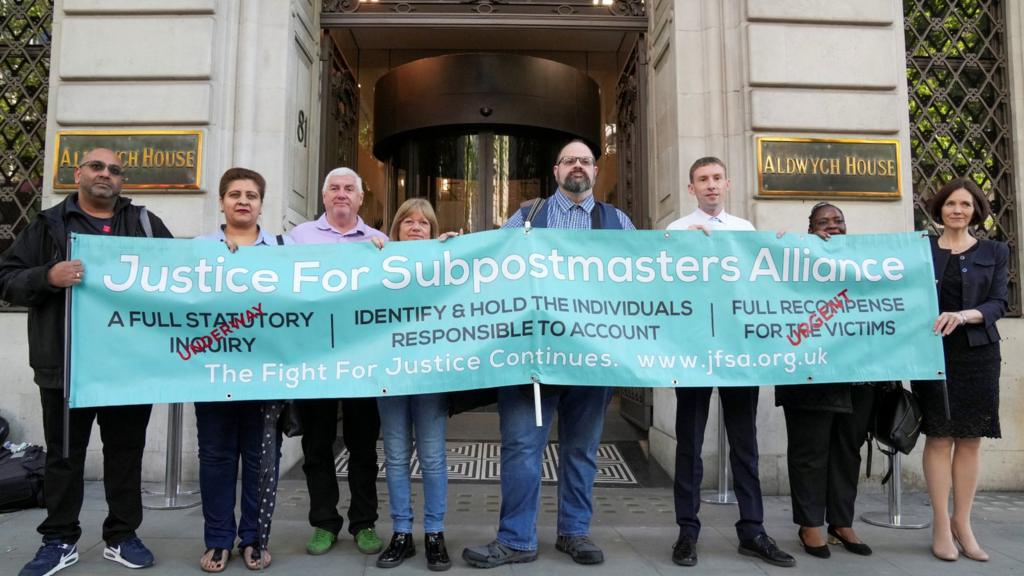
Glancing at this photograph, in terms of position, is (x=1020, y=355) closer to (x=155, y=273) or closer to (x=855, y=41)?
(x=855, y=41)

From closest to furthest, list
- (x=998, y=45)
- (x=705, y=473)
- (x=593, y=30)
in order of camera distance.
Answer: (x=705, y=473) < (x=998, y=45) < (x=593, y=30)

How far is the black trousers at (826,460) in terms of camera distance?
13.5 ft

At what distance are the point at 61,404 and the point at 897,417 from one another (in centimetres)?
481

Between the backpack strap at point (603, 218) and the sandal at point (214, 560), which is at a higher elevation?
the backpack strap at point (603, 218)

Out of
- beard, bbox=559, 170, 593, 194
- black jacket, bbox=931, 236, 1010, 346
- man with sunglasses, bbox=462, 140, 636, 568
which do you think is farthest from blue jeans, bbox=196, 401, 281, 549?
black jacket, bbox=931, 236, 1010, 346

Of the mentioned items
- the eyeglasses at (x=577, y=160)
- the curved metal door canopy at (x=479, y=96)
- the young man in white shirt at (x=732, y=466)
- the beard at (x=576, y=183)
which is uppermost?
the curved metal door canopy at (x=479, y=96)

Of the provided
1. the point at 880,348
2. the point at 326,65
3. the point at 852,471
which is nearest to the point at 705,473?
the point at 852,471

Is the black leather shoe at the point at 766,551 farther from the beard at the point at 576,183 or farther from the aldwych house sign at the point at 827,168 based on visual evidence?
the aldwych house sign at the point at 827,168

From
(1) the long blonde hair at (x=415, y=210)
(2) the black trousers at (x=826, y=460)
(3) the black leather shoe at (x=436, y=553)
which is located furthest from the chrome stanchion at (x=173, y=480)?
(2) the black trousers at (x=826, y=460)

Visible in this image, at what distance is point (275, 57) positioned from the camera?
21.0 feet

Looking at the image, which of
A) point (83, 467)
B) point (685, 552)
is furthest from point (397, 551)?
point (83, 467)

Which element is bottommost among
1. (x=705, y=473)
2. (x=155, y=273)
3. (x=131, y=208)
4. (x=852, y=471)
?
(x=705, y=473)

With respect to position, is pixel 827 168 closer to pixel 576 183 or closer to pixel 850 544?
pixel 576 183

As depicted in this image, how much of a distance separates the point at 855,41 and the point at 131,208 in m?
5.92
